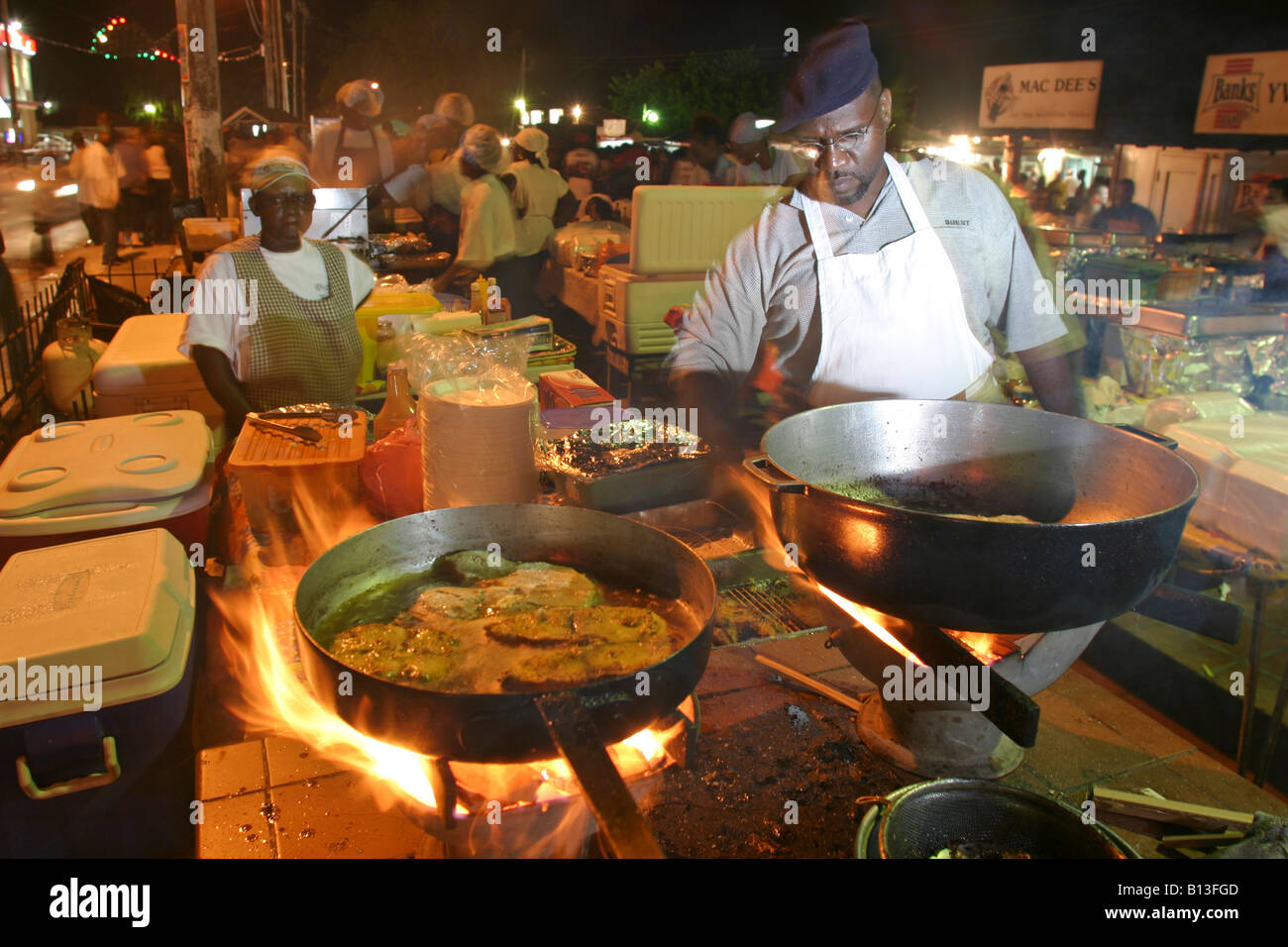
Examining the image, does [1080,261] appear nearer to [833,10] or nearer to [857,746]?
[857,746]

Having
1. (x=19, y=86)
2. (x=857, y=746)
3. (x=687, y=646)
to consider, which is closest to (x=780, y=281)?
(x=857, y=746)

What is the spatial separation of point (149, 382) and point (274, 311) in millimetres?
931

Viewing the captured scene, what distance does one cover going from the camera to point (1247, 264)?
675 cm

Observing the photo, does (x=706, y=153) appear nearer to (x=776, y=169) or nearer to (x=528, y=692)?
(x=776, y=169)

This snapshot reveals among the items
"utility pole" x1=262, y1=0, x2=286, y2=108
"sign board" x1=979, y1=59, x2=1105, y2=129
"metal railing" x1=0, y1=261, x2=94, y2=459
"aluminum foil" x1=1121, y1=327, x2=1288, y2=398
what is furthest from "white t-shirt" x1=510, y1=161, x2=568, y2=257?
"utility pole" x1=262, y1=0, x2=286, y2=108

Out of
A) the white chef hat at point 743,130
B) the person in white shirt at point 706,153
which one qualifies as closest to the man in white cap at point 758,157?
the white chef hat at point 743,130

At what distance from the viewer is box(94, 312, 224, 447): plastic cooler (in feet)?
13.5

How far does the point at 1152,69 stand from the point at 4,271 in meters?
14.4

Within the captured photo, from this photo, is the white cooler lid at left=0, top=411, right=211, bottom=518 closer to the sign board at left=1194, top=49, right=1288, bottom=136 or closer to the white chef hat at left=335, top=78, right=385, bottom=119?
the white chef hat at left=335, top=78, right=385, bottom=119

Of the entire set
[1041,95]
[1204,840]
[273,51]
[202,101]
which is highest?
[273,51]

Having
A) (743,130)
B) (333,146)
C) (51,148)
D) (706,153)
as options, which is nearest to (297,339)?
(743,130)

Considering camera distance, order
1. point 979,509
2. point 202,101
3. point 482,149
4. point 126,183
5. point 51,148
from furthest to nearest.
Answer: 1. point 51,148
2. point 126,183
3. point 202,101
4. point 482,149
5. point 979,509

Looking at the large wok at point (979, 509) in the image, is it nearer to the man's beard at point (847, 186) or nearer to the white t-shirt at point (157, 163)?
the man's beard at point (847, 186)

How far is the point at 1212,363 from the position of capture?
507cm
